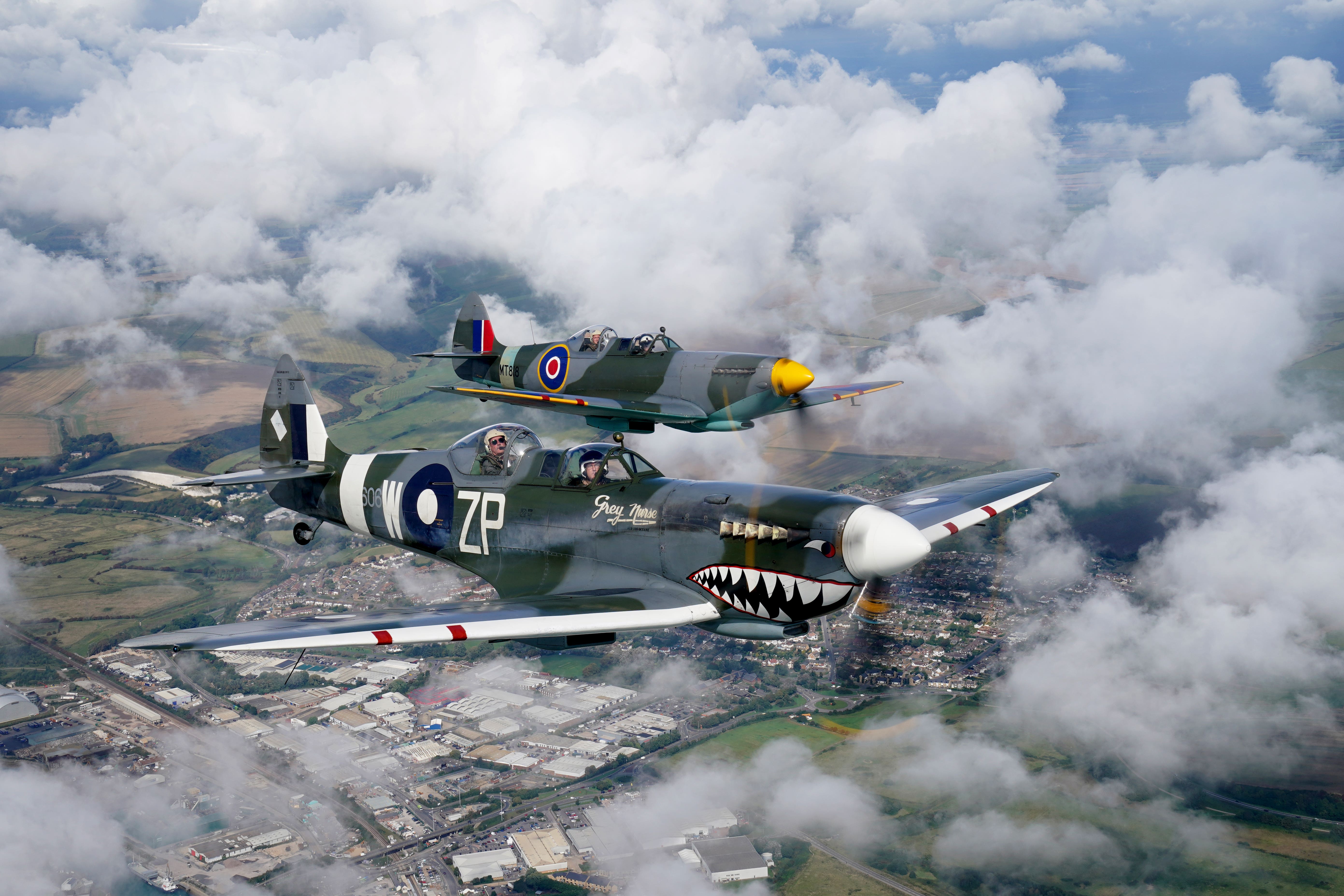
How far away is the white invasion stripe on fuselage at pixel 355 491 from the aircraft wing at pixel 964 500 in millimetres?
9292

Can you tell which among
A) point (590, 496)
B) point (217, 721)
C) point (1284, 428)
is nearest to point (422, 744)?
point (217, 721)

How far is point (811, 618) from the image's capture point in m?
10.1

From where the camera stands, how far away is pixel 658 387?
16.6 metres

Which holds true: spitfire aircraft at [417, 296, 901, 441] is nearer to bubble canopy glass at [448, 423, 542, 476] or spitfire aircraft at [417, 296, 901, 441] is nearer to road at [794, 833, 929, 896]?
bubble canopy glass at [448, 423, 542, 476]

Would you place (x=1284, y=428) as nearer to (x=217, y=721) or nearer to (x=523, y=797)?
(x=523, y=797)

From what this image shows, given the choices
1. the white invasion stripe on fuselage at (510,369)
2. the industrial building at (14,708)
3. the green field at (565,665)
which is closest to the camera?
the white invasion stripe on fuselage at (510,369)

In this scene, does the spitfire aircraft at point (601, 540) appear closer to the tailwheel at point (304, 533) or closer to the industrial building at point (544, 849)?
the tailwheel at point (304, 533)

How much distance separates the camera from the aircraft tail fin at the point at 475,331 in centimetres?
2091

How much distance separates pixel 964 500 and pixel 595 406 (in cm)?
700

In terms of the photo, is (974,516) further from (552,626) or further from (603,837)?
(603,837)

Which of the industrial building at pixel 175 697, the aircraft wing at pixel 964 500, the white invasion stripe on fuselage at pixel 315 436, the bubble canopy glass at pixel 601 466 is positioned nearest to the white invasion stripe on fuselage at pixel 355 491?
the white invasion stripe on fuselage at pixel 315 436

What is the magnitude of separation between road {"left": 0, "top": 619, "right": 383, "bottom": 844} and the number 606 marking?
14.1 m

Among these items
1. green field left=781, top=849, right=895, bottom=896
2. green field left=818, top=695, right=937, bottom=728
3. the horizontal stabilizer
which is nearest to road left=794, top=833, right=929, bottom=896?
green field left=781, top=849, right=895, bottom=896

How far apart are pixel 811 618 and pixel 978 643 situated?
27.5 m
